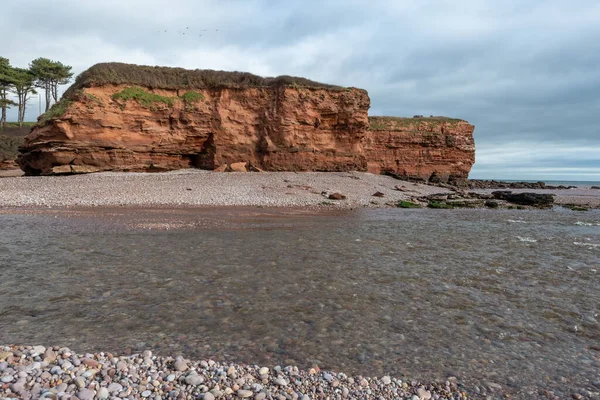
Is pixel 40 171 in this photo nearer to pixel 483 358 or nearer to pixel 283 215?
pixel 283 215

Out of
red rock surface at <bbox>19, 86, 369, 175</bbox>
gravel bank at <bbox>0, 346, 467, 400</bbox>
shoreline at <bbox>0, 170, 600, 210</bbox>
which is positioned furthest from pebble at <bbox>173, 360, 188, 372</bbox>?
red rock surface at <bbox>19, 86, 369, 175</bbox>

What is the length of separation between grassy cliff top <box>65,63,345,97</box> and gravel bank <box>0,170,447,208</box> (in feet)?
22.0

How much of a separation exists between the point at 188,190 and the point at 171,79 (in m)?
12.6

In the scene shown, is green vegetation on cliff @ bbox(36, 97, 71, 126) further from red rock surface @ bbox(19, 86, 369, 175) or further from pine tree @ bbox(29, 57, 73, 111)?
pine tree @ bbox(29, 57, 73, 111)

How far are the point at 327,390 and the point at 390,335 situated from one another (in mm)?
1428

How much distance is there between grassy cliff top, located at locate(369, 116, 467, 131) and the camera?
1624 inches

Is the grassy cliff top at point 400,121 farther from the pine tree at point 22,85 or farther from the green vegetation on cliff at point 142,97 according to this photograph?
the pine tree at point 22,85

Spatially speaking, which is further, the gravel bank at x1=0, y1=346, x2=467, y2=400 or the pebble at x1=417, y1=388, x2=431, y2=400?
the pebble at x1=417, y1=388, x2=431, y2=400

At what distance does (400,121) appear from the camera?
42.2 m

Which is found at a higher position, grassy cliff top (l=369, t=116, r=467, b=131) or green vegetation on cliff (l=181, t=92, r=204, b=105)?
grassy cliff top (l=369, t=116, r=467, b=131)

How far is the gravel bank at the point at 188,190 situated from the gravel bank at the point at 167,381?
14.3 metres

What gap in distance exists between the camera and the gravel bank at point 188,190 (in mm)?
16891

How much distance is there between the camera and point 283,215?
579 inches

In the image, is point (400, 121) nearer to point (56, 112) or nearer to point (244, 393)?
point (56, 112)
